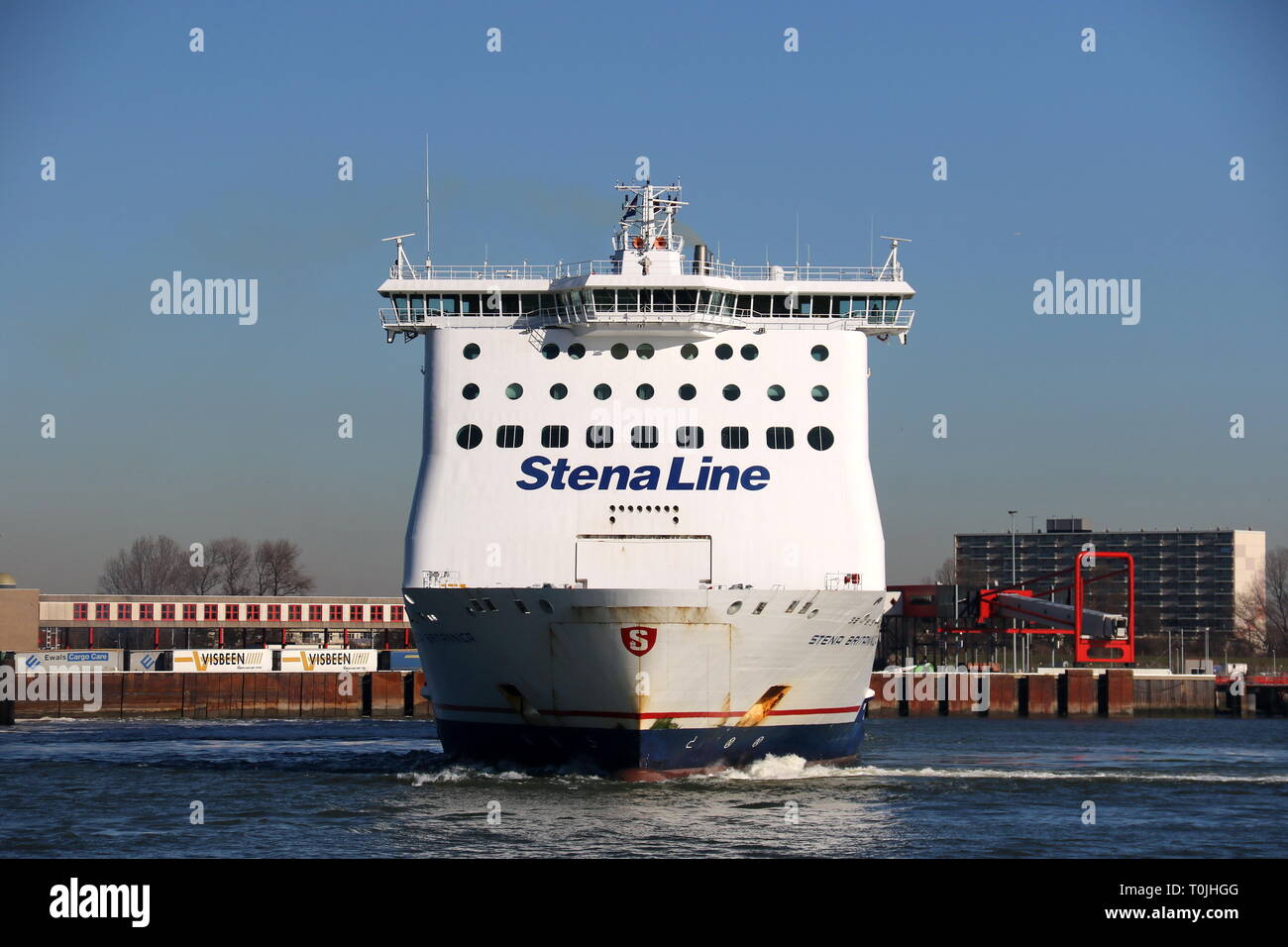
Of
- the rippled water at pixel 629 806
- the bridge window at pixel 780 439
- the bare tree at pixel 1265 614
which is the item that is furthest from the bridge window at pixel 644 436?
the bare tree at pixel 1265 614

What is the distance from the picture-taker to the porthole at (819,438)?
31.5m

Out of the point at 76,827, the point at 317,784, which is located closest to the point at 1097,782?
the point at 317,784

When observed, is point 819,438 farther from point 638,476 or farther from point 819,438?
point 638,476

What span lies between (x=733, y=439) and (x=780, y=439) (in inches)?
39.7

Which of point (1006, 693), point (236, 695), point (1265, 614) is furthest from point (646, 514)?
point (1265, 614)

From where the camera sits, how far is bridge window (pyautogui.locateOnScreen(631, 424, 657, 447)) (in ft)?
101

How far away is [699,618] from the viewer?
90.1ft

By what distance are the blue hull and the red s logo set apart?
1537 mm

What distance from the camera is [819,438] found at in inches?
1243

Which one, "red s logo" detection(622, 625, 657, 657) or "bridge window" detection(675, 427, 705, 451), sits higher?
"bridge window" detection(675, 427, 705, 451)

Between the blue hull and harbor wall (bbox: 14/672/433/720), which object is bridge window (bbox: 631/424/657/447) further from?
harbor wall (bbox: 14/672/433/720)

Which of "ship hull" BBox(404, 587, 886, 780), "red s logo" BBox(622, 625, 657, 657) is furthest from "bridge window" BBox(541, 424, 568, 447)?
"red s logo" BBox(622, 625, 657, 657)
